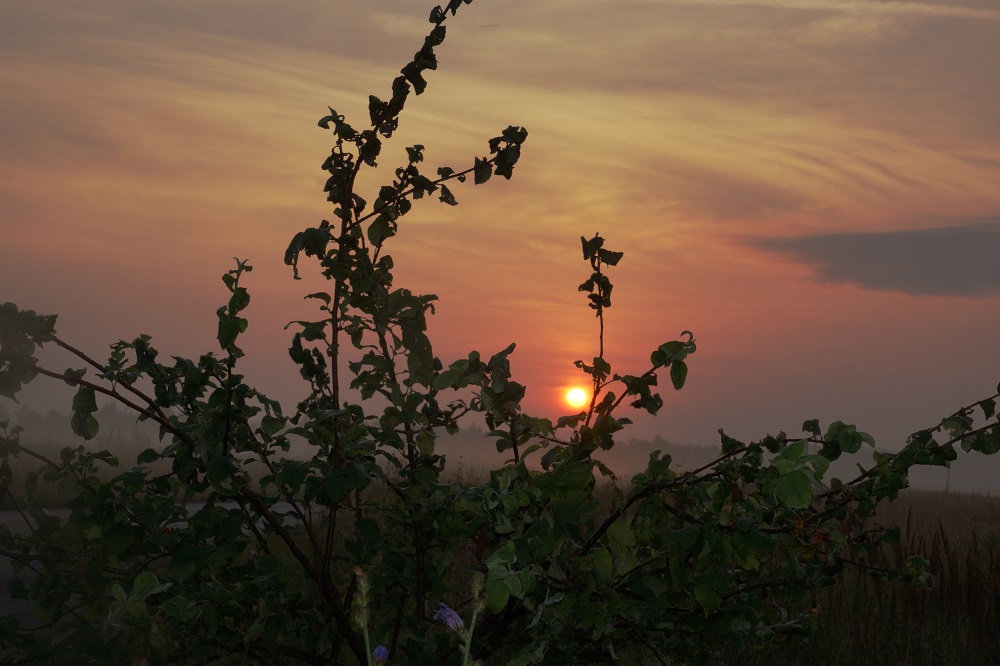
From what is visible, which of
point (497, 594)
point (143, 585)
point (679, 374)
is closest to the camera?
point (497, 594)

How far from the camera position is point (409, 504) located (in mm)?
3549

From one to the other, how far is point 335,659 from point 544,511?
4.05 feet

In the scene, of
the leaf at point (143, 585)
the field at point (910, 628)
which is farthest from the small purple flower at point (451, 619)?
the field at point (910, 628)

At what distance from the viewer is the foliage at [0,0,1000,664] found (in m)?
3.05

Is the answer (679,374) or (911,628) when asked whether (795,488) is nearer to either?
(679,374)

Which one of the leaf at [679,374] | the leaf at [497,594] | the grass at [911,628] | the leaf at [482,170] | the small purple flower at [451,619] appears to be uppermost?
the leaf at [482,170]

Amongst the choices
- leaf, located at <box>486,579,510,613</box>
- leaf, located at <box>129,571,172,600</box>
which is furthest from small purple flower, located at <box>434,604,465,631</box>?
leaf, located at <box>129,571,172,600</box>

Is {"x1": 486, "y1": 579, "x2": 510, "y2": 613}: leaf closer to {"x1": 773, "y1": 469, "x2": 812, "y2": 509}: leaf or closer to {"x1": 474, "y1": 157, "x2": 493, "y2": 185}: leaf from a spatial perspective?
{"x1": 773, "y1": 469, "x2": 812, "y2": 509}: leaf

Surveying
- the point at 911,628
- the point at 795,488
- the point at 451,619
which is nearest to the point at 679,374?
the point at 795,488

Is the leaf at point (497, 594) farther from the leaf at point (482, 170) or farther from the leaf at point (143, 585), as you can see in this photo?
the leaf at point (482, 170)

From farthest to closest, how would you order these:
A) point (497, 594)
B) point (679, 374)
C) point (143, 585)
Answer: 1. point (679, 374)
2. point (143, 585)
3. point (497, 594)

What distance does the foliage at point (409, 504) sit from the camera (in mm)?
3047

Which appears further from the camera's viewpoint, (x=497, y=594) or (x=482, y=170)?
(x=482, y=170)

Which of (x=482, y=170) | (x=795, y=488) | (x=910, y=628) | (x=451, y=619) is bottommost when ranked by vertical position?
(x=451, y=619)
